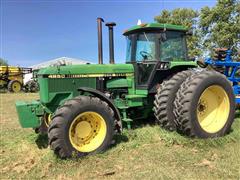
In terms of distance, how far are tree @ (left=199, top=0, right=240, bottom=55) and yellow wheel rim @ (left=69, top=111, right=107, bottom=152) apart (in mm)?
18912

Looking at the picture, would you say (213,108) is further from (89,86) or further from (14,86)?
(14,86)

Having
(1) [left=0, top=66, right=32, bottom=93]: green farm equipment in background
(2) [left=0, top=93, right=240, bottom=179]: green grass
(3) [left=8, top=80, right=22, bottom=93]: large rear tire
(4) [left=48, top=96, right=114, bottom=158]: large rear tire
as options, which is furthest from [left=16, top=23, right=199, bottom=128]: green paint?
(1) [left=0, top=66, right=32, bottom=93]: green farm equipment in background

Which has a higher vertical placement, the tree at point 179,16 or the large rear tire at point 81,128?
the tree at point 179,16

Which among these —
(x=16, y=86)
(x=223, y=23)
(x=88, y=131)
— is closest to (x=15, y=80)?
(x=16, y=86)

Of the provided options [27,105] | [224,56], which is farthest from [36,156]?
[224,56]

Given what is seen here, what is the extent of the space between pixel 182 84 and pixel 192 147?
1.25m

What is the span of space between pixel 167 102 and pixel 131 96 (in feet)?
2.66

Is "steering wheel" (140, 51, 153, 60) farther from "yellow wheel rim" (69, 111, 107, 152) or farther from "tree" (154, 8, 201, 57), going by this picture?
"tree" (154, 8, 201, 57)

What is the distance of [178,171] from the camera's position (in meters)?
4.46

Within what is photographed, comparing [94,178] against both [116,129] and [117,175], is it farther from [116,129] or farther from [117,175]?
[116,129]

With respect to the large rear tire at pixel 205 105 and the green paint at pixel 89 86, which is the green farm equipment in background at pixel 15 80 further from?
the large rear tire at pixel 205 105

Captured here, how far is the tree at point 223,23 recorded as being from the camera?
22.3 metres

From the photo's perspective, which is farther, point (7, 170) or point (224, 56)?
point (224, 56)

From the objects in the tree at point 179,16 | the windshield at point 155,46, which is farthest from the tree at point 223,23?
the windshield at point 155,46
